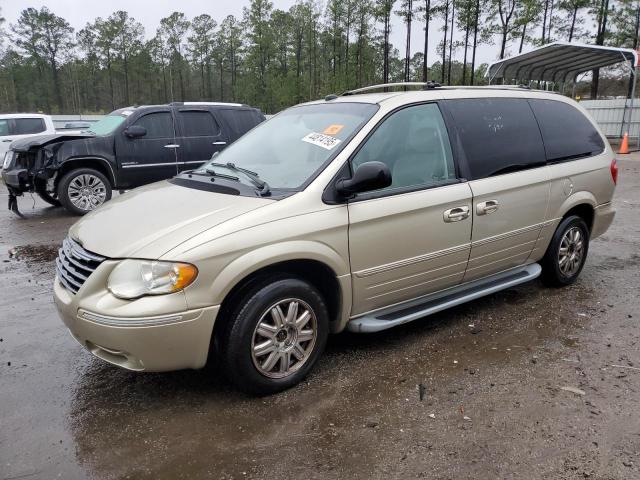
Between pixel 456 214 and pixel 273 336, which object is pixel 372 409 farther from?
pixel 456 214

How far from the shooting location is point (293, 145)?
145 inches

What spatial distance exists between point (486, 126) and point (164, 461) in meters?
3.27

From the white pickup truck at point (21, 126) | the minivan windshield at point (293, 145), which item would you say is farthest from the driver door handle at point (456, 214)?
the white pickup truck at point (21, 126)

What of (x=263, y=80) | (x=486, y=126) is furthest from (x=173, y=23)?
(x=486, y=126)

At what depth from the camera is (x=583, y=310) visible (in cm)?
439

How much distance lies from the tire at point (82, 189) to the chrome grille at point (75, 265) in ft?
20.1

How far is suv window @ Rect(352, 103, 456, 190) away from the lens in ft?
11.4

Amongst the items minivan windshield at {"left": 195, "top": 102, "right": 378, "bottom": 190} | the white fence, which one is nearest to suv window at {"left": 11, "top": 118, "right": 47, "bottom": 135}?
minivan windshield at {"left": 195, "top": 102, "right": 378, "bottom": 190}

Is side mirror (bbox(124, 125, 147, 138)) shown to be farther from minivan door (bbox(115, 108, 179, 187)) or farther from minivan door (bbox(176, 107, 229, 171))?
minivan door (bbox(176, 107, 229, 171))

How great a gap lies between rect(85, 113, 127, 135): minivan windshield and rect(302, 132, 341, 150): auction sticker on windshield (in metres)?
6.62

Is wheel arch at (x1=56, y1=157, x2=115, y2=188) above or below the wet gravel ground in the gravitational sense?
above

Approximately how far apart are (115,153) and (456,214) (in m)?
7.12

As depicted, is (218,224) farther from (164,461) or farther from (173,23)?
(173,23)

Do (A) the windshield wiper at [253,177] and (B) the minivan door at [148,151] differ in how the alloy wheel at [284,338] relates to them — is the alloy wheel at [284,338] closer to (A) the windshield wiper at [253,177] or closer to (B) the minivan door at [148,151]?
(A) the windshield wiper at [253,177]
